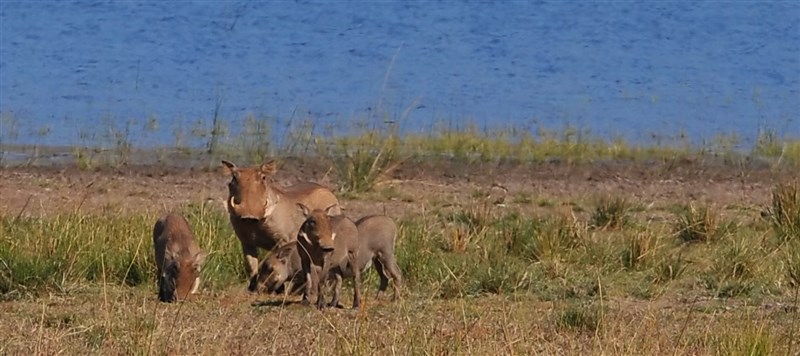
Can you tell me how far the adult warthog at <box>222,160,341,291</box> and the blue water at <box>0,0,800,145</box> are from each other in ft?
26.5

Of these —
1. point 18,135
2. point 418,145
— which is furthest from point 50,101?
point 418,145

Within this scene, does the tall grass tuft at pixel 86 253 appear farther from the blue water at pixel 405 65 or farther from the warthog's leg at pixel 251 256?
the blue water at pixel 405 65

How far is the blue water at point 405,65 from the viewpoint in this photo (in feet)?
74.5

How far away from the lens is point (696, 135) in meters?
21.8

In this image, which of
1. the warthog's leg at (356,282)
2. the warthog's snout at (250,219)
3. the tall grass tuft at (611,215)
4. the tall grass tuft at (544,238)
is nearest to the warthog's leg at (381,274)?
the warthog's leg at (356,282)

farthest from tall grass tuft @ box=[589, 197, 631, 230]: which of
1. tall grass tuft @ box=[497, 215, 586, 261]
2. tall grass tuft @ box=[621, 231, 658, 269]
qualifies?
tall grass tuft @ box=[621, 231, 658, 269]

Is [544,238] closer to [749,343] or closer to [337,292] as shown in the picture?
[337,292]

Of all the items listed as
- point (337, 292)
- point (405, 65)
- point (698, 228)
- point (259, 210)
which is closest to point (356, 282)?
point (337, 292)

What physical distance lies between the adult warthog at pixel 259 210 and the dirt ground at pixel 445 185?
3.75m

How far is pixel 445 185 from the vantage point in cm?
1669

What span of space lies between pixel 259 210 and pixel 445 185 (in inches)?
288

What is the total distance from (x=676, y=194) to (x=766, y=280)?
6.22 meters

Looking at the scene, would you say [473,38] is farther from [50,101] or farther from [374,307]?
[374,307]

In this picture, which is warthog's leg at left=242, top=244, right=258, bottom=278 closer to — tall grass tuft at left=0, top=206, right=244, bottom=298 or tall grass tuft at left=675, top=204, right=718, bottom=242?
tall grass tuft at left=0, top=206, right=244, bottom=298
